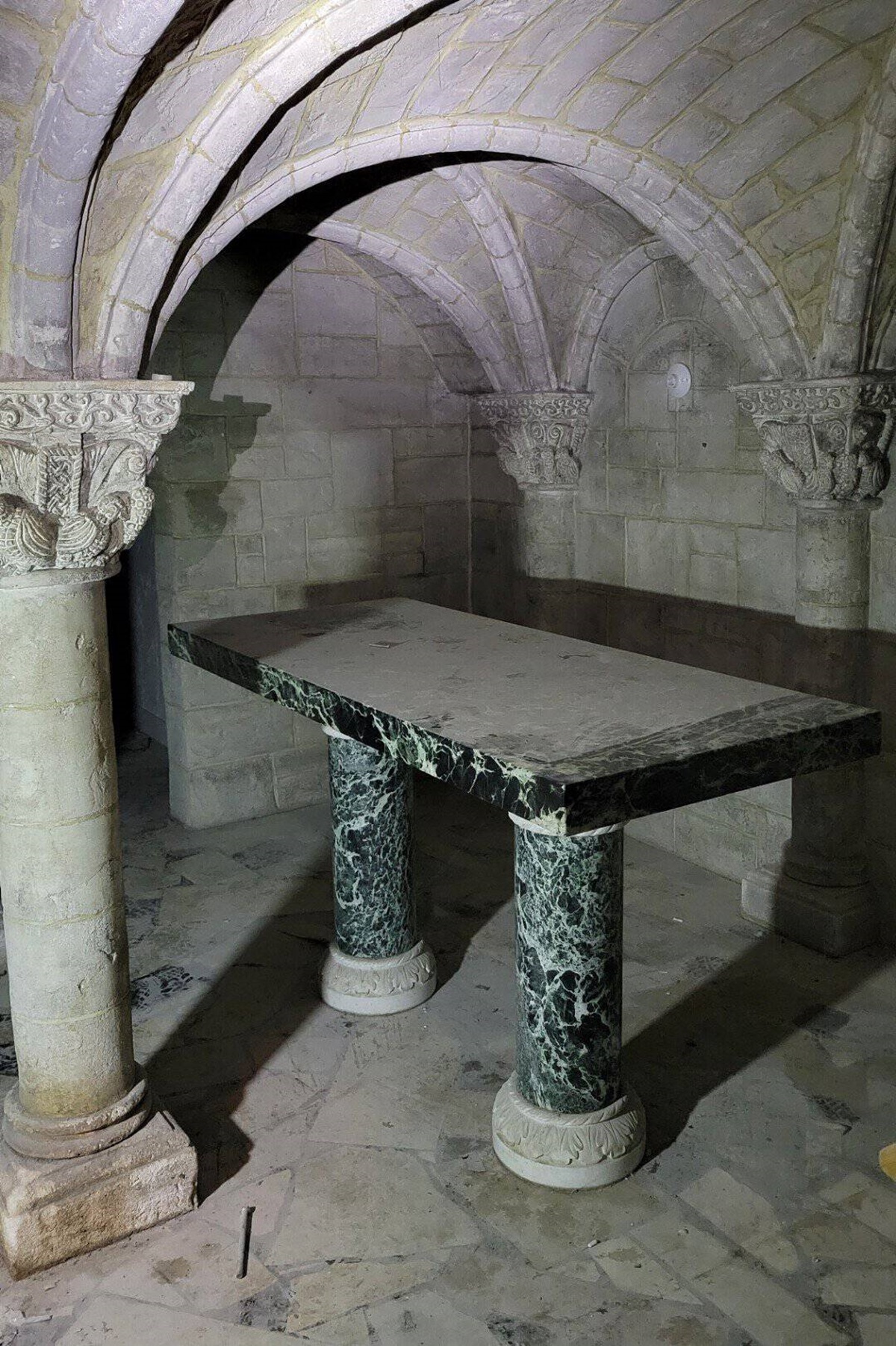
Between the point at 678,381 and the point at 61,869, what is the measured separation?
12.9ft

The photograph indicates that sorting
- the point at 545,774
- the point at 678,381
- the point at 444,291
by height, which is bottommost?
the point at 545,774

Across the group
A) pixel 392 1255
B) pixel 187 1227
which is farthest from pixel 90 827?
pixel 392 1255

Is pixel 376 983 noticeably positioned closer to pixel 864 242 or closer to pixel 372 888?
pixel 372 888

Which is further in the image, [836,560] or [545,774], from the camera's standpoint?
[836,560]

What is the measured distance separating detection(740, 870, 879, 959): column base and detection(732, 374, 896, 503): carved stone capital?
1713 millimetres

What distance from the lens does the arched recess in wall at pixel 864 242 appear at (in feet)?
12.7

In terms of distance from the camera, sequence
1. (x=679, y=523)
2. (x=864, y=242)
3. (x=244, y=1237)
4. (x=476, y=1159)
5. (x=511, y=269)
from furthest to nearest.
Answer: (x=679, y=523)
(x=511, y=269)
(x=864, y=242)
(x=476, y=1159)
(x=244, y=1237)

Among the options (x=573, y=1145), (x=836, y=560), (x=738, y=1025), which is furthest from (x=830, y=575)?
(x=573, y=1145)

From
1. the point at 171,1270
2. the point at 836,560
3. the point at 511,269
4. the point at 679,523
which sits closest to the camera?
the point at 171,1270

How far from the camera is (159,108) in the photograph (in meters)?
2.85

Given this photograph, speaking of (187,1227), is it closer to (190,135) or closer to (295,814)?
(190,135)

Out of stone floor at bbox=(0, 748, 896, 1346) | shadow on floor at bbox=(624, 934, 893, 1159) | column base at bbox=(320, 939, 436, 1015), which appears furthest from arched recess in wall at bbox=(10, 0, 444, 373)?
shadow on floor at bbox=(624, 934, 893, 1159)

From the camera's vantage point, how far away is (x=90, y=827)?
3.26 metres

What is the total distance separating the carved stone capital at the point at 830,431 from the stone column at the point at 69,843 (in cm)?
275
